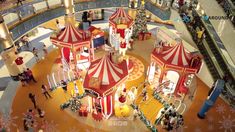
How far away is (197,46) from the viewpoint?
15906 mm

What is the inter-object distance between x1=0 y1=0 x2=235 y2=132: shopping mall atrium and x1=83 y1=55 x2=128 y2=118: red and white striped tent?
0.18 ft

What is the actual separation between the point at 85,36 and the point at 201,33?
26.6ft

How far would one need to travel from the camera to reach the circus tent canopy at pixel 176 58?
14.8m

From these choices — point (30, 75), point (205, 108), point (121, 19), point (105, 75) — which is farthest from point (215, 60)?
point (30, 75)

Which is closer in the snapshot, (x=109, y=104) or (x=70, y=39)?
(x=109, y=104)

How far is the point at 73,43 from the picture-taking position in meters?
16.7

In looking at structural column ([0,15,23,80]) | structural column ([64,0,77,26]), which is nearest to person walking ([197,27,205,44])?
structural column ([64,0,77,26])

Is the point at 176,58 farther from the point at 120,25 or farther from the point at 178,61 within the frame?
the point at 120,25

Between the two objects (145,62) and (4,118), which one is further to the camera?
(145,62)

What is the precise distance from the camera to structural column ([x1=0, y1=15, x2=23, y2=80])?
50.2 ft

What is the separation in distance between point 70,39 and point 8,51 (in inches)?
169

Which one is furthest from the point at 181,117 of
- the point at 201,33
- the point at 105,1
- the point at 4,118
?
the point at 105,1

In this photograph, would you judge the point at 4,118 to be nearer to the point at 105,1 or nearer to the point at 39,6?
the point at 39,6

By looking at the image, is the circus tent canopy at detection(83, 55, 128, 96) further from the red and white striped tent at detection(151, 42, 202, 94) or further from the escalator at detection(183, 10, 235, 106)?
the escalator at detection(183, 10, 235, 106)
